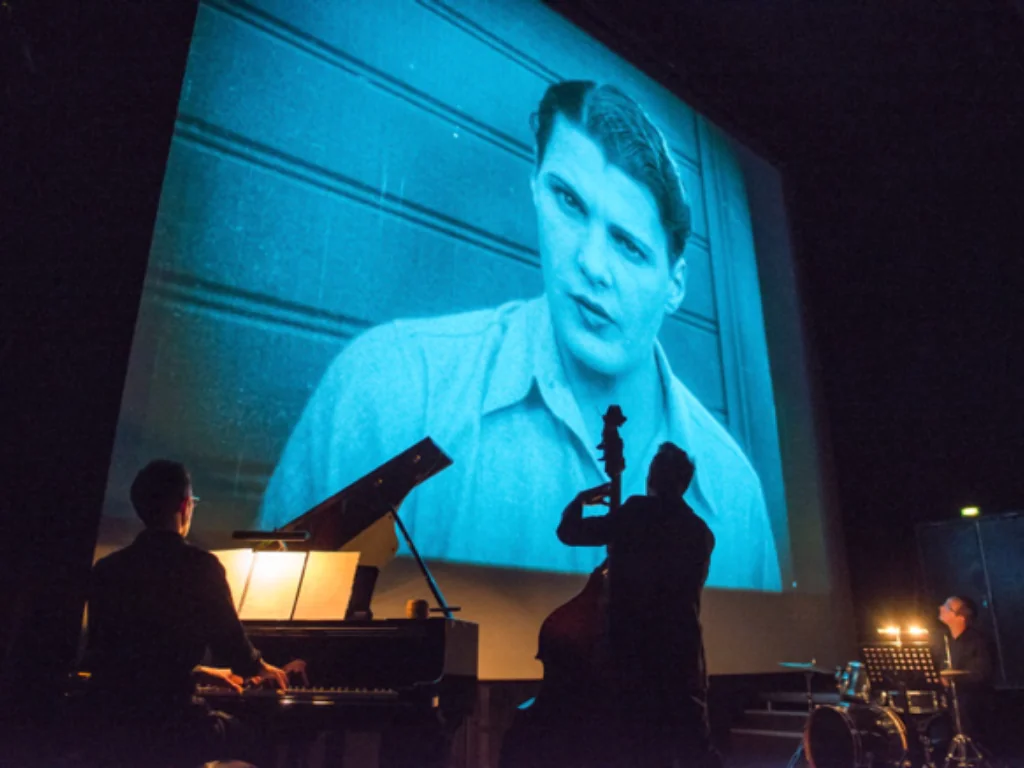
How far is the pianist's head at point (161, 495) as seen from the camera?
177 centimetres

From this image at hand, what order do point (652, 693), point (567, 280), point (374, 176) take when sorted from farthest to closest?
point (567, 280)
point (374, 176)
point (652, 693)

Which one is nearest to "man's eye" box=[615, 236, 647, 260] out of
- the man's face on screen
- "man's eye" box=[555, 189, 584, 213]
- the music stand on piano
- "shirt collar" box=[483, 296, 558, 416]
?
the man's face on screen

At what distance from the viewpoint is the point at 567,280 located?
3.87 meters

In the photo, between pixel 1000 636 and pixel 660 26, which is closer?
pixel 660 26

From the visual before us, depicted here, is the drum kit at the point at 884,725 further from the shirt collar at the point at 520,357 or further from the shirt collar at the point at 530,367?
the shirt collar at the point at 520,357

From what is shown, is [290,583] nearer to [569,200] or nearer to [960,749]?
[569,200]

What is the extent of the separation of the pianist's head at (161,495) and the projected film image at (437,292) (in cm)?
70

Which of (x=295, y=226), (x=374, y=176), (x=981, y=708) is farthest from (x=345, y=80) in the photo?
(x=981, y=708)

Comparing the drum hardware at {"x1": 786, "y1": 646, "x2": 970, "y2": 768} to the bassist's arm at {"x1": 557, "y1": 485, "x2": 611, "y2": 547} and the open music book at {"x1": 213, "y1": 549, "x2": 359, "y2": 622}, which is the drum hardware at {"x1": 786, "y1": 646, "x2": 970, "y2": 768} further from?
the open music book at {"x1": 213, "y1": 549, "x2": 359, "y2": 622}

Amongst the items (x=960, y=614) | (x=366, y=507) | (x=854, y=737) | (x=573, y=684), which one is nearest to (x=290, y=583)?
(x=366, y=507)

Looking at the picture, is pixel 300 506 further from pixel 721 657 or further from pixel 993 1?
pixel 993 1

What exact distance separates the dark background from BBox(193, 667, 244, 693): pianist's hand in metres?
1.17

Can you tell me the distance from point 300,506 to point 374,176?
1570 millimetres

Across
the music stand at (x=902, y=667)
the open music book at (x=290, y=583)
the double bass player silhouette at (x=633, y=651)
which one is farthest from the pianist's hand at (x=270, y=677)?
the music stand at (x=902, y=667)
